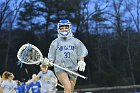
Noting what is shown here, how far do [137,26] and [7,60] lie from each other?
18.8m

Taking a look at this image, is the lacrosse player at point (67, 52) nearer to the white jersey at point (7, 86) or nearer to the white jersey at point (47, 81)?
the white jersey at point (47, 81)

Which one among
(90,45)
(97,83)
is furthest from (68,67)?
(90,45)

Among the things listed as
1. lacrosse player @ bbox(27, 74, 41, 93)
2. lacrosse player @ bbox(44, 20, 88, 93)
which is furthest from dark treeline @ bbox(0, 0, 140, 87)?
lacrosse player @ bbox(44, 20, 88, 93)

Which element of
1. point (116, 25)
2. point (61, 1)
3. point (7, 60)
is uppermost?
point (61, 1)

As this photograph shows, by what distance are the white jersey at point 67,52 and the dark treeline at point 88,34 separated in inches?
1519

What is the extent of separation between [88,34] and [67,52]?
45.2 metres

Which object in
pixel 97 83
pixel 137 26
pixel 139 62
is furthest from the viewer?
pixel 137 26

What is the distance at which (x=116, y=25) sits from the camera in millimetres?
54656

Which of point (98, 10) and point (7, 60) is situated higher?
point (98, 10)

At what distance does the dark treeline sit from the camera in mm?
48938

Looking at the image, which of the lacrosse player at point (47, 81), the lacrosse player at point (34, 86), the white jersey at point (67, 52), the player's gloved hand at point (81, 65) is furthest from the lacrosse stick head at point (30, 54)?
the lacrosse player at point (34, 86)

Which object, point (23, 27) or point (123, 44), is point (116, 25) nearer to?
point (123, 44)

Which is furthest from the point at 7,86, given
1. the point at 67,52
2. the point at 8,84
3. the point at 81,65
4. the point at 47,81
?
the point at 81,65

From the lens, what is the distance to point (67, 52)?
8.14 meters
